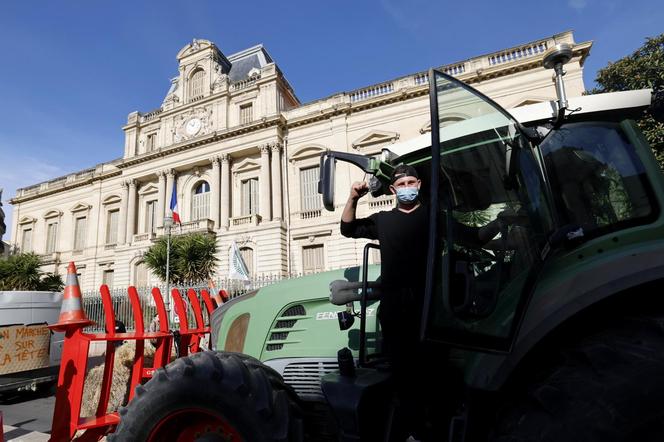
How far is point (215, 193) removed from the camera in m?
24.2

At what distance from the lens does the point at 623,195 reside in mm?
1785

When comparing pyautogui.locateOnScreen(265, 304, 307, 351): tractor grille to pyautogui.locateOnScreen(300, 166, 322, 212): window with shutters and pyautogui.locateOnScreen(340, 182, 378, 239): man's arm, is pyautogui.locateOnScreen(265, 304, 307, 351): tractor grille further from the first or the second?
pyautogui.locateOnScreen(300, 166, 322, 212): window with shutters

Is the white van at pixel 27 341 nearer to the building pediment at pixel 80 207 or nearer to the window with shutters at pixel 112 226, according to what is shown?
the window with shutters at pixel 112 226

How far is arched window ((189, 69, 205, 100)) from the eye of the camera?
27109mm

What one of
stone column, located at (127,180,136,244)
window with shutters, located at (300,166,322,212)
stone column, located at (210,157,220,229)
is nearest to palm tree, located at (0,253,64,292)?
stone column, located at (127,180,136,244)

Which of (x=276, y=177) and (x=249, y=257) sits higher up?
(x=276, y=177)

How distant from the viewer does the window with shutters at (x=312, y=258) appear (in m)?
22.0

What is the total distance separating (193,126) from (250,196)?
693cm

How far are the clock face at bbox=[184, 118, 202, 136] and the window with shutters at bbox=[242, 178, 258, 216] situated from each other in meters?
5.43

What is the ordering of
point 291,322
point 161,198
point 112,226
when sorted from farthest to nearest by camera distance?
1. point 112,226
2. point 161,198
3. point 291,322

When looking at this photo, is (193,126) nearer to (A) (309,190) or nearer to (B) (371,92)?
(A) (309,190)

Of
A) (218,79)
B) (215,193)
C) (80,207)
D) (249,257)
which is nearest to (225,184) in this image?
(215,193)

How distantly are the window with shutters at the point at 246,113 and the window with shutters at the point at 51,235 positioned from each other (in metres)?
20.5

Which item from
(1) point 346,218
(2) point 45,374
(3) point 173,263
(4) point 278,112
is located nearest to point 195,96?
(4) point 278,112
